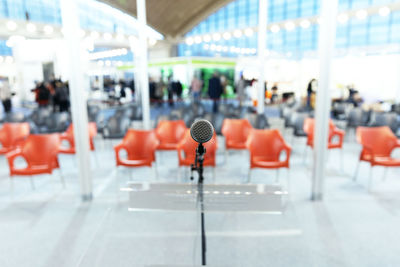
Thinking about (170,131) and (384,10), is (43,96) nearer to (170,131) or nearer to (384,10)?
(170,131)

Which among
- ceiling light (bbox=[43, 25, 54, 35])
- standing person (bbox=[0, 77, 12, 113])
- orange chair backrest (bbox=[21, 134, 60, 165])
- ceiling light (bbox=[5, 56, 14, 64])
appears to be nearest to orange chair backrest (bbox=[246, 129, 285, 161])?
orange chair backrest (bbox=[21, 134, 60, 165])

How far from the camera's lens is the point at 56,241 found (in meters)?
3.22

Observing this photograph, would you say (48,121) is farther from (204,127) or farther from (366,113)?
(366,113)

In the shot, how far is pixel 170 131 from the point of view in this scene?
225 inches

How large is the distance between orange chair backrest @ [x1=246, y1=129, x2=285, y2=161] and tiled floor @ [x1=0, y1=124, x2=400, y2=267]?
0.48 metres

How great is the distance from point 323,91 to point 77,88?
3194mm

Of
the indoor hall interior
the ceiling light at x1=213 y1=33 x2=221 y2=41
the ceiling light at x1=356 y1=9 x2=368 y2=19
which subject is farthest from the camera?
the ceiling light at x1=213 y1=33 x2=221 y2=41

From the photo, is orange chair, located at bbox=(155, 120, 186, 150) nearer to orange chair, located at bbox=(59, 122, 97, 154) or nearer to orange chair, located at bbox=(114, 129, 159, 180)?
orange chair, located at bbox=(114, 129, 159, 180)

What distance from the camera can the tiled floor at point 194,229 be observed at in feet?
7.59

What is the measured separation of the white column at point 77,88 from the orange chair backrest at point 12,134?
1.97 m

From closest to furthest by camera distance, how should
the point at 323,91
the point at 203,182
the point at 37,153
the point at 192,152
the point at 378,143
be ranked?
the point at 203,182, the point at 323,91, the point at 37,153, the point at 192,152, the point at 378,143

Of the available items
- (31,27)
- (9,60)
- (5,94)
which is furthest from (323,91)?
(9,60)

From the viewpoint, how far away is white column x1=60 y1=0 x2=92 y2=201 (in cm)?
388

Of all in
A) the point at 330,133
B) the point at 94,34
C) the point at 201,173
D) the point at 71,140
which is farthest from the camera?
the point at 94,34
